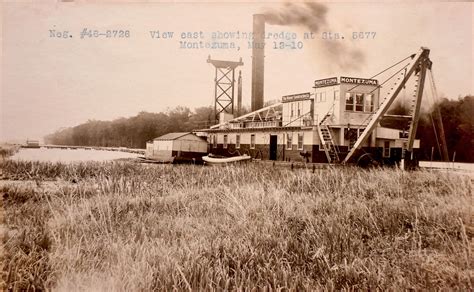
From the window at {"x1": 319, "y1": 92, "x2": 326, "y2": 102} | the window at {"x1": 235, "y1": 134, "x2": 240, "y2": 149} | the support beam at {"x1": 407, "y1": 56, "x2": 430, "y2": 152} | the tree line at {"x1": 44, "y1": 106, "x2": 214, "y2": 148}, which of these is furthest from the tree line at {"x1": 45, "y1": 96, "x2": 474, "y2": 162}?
the window at {"x1": 235, "y1": 134, "x2": 240, "y2": 149}

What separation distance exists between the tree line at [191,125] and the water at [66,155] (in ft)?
0.69

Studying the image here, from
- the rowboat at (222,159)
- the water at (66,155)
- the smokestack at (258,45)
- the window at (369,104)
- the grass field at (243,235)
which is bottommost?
the grass field at (243,235)

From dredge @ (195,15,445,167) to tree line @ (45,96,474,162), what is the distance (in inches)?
5.4

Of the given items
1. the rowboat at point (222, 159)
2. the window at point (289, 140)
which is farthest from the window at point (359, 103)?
the rowboat at point (222, 159)

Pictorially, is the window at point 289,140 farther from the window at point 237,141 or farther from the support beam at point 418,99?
the support beam at point 418,99

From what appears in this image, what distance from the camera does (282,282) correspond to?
5.75ft

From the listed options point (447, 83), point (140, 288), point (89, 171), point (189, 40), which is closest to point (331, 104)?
point (447, 83)

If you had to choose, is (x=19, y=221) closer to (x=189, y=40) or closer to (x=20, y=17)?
(x=20, y=17)

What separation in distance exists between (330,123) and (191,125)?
168cm

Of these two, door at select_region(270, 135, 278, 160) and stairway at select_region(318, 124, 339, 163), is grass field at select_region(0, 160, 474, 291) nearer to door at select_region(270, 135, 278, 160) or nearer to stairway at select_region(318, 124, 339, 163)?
stairway at select_region(318, 124, 339, 163)

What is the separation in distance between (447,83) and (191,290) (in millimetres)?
2542

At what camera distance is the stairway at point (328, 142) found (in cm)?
415

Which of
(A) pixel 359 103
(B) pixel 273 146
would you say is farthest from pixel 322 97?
(B) pixel 273 146

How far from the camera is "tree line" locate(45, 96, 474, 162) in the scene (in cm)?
283
